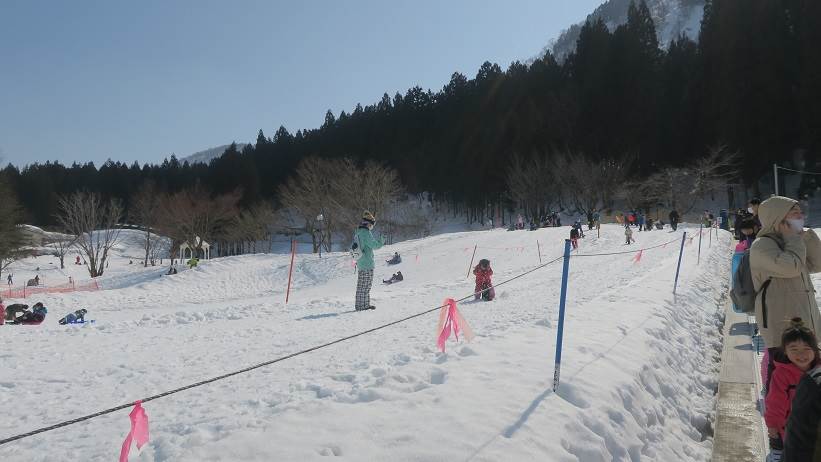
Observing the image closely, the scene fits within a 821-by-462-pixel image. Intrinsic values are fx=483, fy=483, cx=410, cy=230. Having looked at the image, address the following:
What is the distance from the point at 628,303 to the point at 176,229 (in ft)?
165

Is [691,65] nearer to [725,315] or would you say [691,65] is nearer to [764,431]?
[725,315]

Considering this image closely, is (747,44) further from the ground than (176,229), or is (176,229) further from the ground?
(747,44)

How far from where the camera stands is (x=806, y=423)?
2.30 meters

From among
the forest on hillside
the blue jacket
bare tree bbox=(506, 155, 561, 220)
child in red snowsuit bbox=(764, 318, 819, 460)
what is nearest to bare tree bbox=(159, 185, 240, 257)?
the forest on hillside

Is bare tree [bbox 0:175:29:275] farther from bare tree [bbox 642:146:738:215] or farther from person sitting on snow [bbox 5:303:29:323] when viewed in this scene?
bare tree [bbox 642:146:738:215]

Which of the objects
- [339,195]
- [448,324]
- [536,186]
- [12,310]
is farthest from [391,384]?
[536,186]

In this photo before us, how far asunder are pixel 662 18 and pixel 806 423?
186145 millimetres

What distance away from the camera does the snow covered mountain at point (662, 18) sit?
145 meters

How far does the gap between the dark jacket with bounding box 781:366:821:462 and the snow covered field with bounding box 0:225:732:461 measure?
55.3 inches

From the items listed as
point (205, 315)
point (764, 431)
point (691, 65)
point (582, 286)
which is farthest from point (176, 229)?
point (691, 65)

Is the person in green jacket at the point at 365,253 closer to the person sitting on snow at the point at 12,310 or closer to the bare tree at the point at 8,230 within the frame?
the person sitting on snow at the point at 12,310

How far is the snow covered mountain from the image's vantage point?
476ft

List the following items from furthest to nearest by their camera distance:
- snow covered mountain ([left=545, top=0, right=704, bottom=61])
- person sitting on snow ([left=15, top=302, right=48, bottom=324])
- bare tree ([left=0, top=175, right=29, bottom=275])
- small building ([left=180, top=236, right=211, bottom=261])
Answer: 1. snow covered mountain ([left=545, top=0, right=704, bottom=61])
2. small building ([left=180, top=236, right=211, bottom=261])
3. bare tree ([left=0, top=175, right=29, bottom=275])
4. person sitting on snow ([left=15, top=302, right=48, bottom=324])

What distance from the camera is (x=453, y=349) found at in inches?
236
